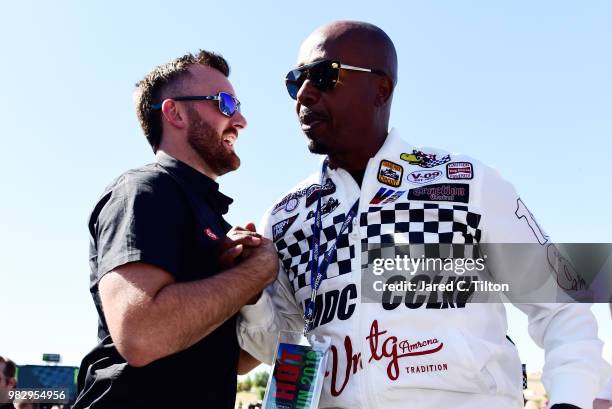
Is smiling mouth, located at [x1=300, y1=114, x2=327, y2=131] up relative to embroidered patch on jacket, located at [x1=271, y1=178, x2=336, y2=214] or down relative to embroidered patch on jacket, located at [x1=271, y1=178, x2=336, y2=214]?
up

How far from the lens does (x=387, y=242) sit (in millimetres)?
3686

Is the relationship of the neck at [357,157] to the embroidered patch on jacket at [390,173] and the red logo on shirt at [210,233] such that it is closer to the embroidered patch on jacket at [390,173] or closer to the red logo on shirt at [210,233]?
the embroidered patch on jacket at [390,173]

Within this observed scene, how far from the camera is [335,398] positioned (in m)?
3.52

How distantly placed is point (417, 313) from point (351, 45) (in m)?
1.61

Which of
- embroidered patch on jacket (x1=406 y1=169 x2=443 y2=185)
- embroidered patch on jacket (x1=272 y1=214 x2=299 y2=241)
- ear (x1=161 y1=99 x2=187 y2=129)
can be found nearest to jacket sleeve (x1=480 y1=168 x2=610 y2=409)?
embroidered patch on jacket (x1=406 y1=169 x2=443 y2=185)

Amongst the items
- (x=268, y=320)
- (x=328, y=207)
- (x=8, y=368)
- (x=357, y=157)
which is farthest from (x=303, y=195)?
(x=8, y=368)

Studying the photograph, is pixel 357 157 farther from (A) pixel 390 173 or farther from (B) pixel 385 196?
(B) pixel 385 196

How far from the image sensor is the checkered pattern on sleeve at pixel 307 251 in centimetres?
376

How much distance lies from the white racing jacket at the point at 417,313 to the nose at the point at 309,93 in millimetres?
456

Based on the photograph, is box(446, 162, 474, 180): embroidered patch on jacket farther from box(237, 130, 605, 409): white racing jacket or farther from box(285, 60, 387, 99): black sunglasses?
box(285, 60, 387, 99): black sunglasses

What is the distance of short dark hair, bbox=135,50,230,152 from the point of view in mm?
4184

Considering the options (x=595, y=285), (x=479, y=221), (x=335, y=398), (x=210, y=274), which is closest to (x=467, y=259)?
(x=479, y=221)

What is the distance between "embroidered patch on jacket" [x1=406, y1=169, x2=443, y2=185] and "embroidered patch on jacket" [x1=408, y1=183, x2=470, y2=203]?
5cm

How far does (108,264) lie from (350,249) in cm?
128
